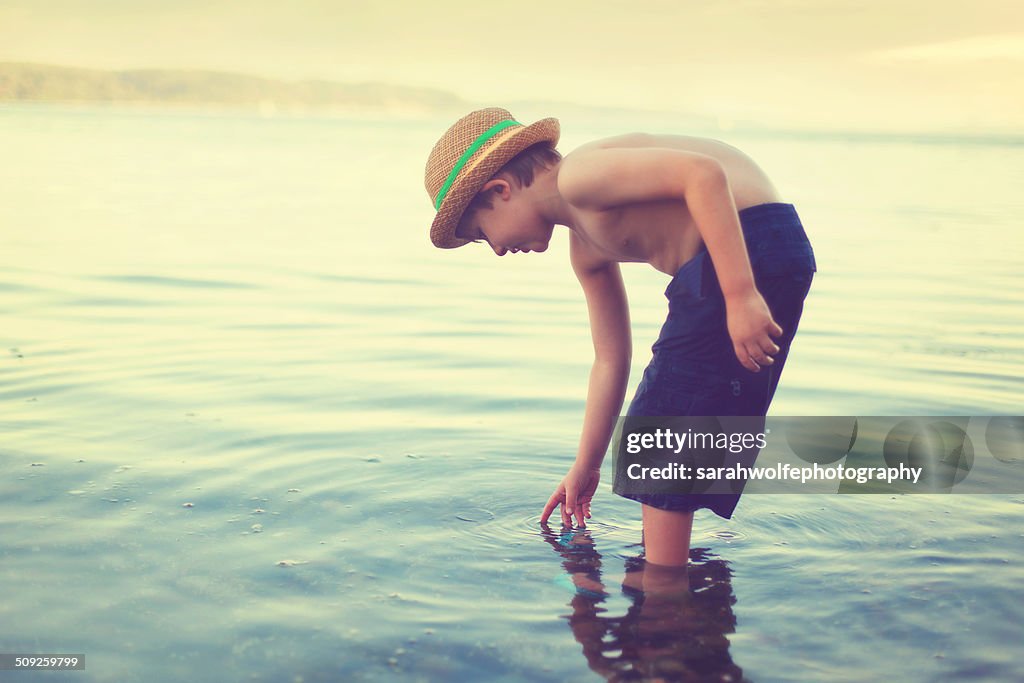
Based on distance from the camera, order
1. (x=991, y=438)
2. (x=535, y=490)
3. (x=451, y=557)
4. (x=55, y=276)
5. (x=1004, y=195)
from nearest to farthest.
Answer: (x=451, y=557)
(x=535, y=490)
(x=991, y=438)
(x=55, y=276)
(x=1004, y=195)

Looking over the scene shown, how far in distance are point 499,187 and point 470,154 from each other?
0.14m

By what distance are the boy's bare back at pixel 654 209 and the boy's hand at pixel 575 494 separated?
0.81m

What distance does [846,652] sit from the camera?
3072mm

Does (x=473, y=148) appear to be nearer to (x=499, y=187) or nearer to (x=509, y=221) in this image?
(x=499, y=187)

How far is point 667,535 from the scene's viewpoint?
139 inches

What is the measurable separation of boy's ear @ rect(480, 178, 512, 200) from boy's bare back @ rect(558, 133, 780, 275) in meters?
0.20

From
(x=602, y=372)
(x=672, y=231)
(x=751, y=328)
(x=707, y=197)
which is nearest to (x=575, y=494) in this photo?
(x=602, y=372)

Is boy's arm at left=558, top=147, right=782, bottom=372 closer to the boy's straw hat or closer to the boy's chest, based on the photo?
the boy's chest

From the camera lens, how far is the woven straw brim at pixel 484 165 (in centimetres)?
346

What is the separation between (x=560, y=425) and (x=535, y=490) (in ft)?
3.53

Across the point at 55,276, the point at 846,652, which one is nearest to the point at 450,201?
the point at 846,652

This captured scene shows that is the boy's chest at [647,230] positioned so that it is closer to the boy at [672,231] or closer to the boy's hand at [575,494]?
the boy at [672,231]

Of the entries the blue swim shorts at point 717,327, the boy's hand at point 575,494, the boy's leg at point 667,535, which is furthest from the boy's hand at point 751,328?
the boy's hand at point 575,494

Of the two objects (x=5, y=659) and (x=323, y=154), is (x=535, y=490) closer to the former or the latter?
(x=5, y=659)
